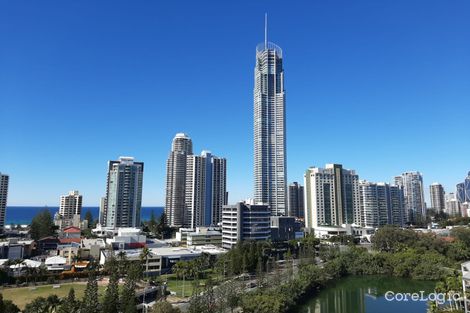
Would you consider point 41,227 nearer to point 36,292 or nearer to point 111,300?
point 36,292

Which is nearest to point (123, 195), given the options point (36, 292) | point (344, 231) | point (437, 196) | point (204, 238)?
point (204, 238)

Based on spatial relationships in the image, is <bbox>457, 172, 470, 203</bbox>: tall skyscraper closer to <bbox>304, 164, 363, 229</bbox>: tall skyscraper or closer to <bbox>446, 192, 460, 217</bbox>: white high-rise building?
<bbox>446, 192, 460, 217</bbox>: white high-rise building

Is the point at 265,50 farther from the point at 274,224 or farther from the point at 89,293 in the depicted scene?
the point at 89,293

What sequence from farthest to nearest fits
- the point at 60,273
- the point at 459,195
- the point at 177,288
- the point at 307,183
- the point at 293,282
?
the point at 459,195 → the point at 307,183 → the point at 60,273 → the point at 177,288 → the point at 293,282

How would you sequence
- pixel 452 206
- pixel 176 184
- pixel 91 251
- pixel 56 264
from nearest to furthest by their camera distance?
pixel 56 264 → pixel 91 251 → pixel 176 184 → pixel 452 206

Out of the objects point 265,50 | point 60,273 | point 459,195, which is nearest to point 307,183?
point 265,50

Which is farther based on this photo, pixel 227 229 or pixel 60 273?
pixel 227 229

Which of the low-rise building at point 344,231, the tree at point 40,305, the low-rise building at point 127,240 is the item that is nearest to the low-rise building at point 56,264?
the low-rise building at point 127,240
